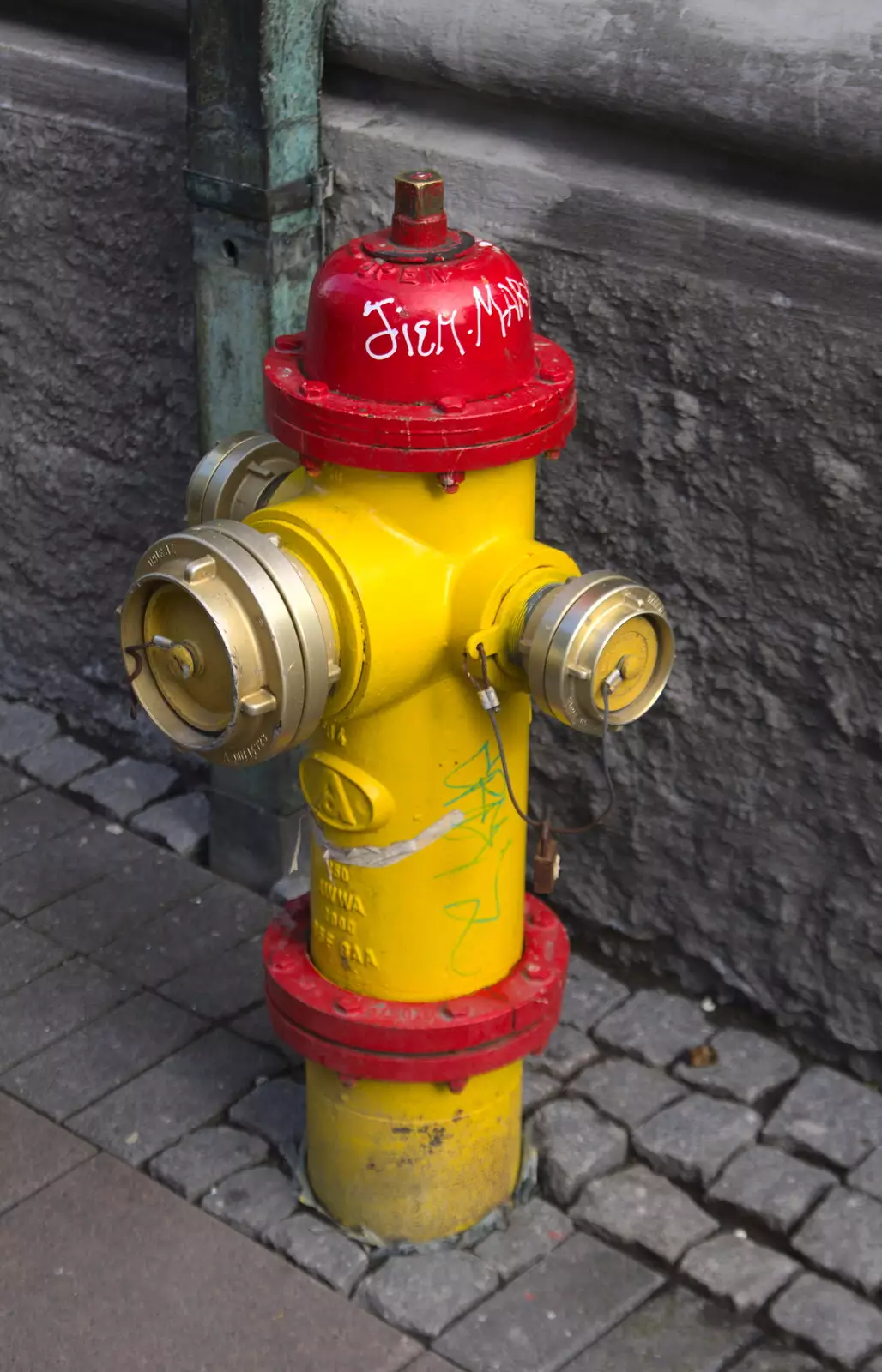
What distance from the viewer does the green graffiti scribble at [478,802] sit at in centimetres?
272

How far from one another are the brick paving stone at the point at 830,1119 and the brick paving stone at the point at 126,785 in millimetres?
1702

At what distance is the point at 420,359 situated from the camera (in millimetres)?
2467

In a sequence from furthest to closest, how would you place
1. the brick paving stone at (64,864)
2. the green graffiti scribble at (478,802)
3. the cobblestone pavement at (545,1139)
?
the brick paving stone at (64,864), the cobblestone pavement at (545,1139), the green graffiti scribble at (478,802)

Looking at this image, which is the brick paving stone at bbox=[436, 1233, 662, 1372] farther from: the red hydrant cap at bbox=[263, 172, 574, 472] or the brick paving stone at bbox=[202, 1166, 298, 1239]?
the red hydrant cap at bbox=[263, 172, 574, 472]

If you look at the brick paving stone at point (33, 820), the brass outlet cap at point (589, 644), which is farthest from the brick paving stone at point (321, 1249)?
the brick paving stone at point (33, 820)

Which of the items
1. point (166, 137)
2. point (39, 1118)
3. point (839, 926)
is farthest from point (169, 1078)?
point (166, 137)

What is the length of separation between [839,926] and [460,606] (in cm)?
124

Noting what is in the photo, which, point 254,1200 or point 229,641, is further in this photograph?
point 254,1200

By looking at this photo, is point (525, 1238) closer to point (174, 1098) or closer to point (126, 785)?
point (174, 1098)

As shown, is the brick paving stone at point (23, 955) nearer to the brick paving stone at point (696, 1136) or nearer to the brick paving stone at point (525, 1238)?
the brick paving stone at point (525, 1238)

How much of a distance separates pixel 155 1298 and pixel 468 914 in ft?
2.79

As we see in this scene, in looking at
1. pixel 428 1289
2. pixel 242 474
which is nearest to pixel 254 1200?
pixel 428 1289

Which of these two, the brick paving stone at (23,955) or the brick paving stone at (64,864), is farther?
the brick paving stone at (64,864)

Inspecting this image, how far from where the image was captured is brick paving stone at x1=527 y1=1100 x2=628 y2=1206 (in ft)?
10.5
